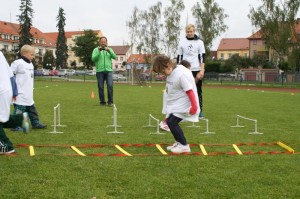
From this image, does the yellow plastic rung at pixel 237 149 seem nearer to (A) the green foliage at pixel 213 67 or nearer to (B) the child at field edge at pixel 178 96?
(B) the child at field edge at pixel 178 96

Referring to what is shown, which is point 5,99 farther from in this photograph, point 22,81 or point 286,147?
point 286,147

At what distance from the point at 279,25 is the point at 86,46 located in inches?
2838

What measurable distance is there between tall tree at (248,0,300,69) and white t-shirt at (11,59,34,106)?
37489mm

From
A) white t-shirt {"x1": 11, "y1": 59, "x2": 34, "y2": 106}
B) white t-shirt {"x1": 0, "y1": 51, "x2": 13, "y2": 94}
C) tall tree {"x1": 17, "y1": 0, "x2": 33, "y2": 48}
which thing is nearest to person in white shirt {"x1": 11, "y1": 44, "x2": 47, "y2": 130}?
white t-shirt {"x1": 11, "y1": 59, "x2": 34, "y2": 106}

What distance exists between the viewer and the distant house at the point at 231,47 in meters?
123

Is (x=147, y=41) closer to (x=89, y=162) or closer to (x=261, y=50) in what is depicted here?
(x=261, y=50)

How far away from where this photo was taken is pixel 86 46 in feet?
351

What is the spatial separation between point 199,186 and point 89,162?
162 cm

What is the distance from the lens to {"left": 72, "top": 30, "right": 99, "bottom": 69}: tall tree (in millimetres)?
106938

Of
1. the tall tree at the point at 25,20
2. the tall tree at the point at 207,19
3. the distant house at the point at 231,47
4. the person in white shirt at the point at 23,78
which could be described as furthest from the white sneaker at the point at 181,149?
the distant house at the point at 231,47

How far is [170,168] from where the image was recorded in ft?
16.2

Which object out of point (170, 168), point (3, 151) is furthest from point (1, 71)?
point (170, 168)

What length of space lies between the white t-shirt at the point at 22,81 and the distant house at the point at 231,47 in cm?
11912

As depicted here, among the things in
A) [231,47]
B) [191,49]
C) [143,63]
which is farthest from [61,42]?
[191,49]
